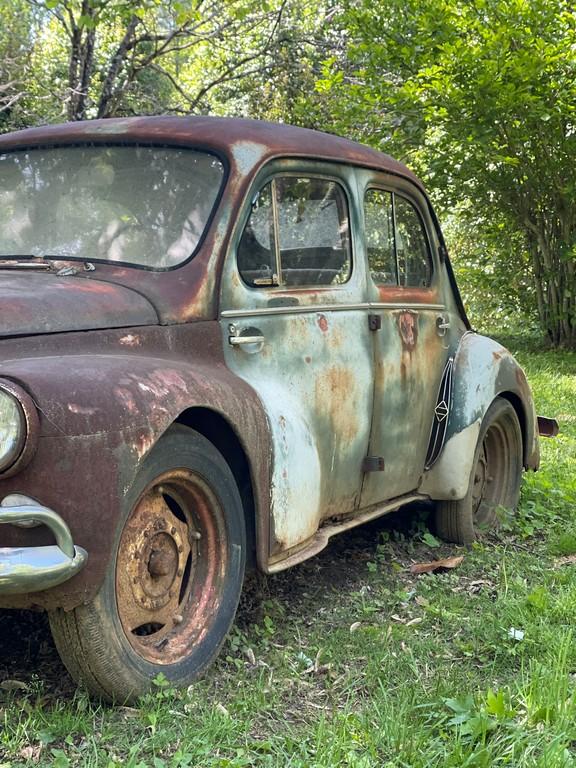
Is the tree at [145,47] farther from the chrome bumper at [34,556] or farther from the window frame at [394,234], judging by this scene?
the chrome bumper at [34,556]

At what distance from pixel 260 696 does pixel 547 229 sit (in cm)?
1360

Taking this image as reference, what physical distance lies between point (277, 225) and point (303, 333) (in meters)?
0.44

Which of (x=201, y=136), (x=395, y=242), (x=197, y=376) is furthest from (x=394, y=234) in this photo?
(x=197, y=376)

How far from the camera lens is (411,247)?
4.70 m

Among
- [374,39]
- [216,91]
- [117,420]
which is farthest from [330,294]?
[216,91]

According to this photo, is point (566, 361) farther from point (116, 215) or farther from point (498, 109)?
point (116, 215)

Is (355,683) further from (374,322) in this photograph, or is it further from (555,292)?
(555,292)

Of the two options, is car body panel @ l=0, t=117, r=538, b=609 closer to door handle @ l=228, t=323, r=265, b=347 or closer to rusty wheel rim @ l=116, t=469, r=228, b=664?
door handle @ l=228, t=323, r=265, b=347

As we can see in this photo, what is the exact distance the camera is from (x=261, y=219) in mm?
3584

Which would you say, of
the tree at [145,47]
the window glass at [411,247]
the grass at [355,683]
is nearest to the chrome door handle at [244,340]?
the grass at [355,683]

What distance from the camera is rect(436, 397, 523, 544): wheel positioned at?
16.5 ft

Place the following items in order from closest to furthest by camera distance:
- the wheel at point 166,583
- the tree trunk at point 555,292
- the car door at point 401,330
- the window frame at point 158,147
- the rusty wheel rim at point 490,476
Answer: the wheel at point 166,583 < the window frame at point 158,147 < the car door at point 401,330 < the rusty wheel rim at point 490,476 < the tree trunk at point 555,292

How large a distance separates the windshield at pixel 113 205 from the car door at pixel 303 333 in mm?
206

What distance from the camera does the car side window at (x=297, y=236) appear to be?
11.7ft
